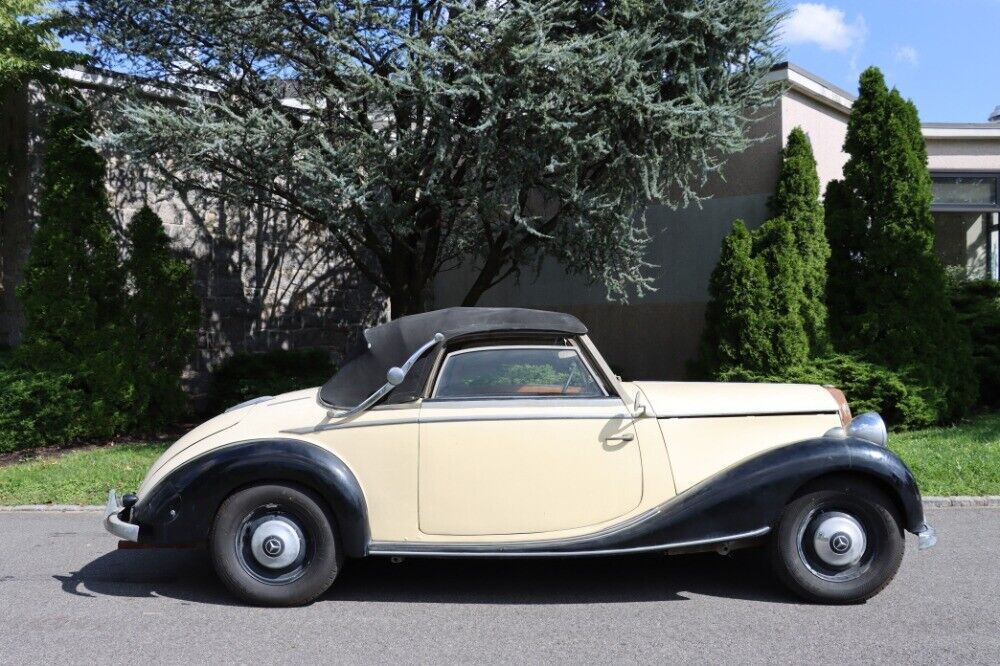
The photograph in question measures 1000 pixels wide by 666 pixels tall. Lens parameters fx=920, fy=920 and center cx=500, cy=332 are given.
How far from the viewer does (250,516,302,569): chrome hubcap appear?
496 cm

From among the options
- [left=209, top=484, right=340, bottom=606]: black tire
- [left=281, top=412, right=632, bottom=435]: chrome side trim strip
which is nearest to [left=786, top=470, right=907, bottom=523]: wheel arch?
[left=281, top=412, right=632, bottom=435]: chrome side trim strip

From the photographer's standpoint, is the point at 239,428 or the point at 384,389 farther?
the point at 239,428

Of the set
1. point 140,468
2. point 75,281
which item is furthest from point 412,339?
point 75,281

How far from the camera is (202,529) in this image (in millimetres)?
4992

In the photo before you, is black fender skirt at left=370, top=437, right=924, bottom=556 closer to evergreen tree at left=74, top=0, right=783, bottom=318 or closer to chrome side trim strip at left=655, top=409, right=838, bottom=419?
chrome side trim strip at left=655, top=409, right=838, bottom=419

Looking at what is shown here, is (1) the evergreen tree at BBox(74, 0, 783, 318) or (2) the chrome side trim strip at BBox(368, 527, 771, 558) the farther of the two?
(1) the evergreen tree at BBox(74, 0, 783, 318)

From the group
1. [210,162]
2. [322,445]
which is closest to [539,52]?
[210,162]

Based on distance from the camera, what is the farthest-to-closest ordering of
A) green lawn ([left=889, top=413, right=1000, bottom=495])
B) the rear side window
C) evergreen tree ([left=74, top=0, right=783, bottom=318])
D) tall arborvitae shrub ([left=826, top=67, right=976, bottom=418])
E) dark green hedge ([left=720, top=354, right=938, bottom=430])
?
tall arborvitae shrub ([left=826, top=67, right=976, bottom=418])
dark green hedge ([left=720, top=354, right=938, bottom=430])
evergreen tree ([left=74, top=0, right=783, bottom=318])
green lawn ([left=889, top=413, right=1000, bottom=495])
the rear side window

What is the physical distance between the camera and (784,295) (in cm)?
1100

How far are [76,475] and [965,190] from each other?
13326 mm

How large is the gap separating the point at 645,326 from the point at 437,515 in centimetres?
937

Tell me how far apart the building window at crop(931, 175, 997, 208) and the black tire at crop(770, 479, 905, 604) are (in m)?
11.1

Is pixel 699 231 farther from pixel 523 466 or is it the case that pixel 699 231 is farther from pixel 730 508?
pixel 523 466

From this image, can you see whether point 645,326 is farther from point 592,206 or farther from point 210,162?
point 210,162
